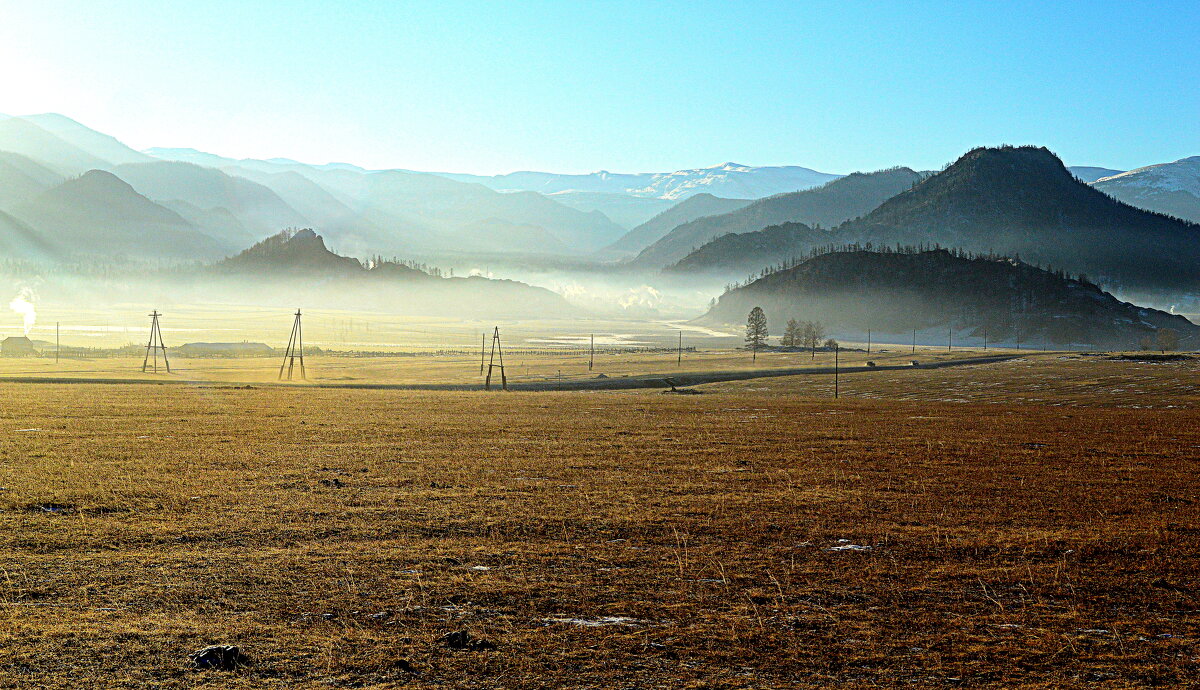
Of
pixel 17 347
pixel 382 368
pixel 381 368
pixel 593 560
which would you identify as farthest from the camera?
pixel 17 347

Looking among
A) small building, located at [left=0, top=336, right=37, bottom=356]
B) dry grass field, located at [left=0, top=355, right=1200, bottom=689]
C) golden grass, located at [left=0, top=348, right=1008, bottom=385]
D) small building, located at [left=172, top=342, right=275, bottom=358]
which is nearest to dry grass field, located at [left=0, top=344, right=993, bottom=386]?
golden grass, located at [left=0, top=348, right=1008, bottom=385]

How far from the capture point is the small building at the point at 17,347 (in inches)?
5551

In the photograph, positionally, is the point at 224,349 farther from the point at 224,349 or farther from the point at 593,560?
the point at 593,560

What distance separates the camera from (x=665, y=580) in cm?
1588

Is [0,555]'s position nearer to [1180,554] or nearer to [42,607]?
[42,607]

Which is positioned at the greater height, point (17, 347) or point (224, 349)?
point (17, 347)

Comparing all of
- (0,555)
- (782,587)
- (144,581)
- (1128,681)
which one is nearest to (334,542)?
(144,581)

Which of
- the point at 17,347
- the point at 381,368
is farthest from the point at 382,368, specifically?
the point at 17,347

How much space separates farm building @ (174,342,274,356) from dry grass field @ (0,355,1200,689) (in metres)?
139

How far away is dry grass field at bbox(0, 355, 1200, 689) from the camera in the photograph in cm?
1198

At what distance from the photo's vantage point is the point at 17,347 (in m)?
144

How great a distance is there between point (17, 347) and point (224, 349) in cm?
3726

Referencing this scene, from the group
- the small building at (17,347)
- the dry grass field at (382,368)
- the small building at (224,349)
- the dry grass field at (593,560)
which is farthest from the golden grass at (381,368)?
the dry grass field at (593,560)

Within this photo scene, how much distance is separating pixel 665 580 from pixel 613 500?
24.7 ft
